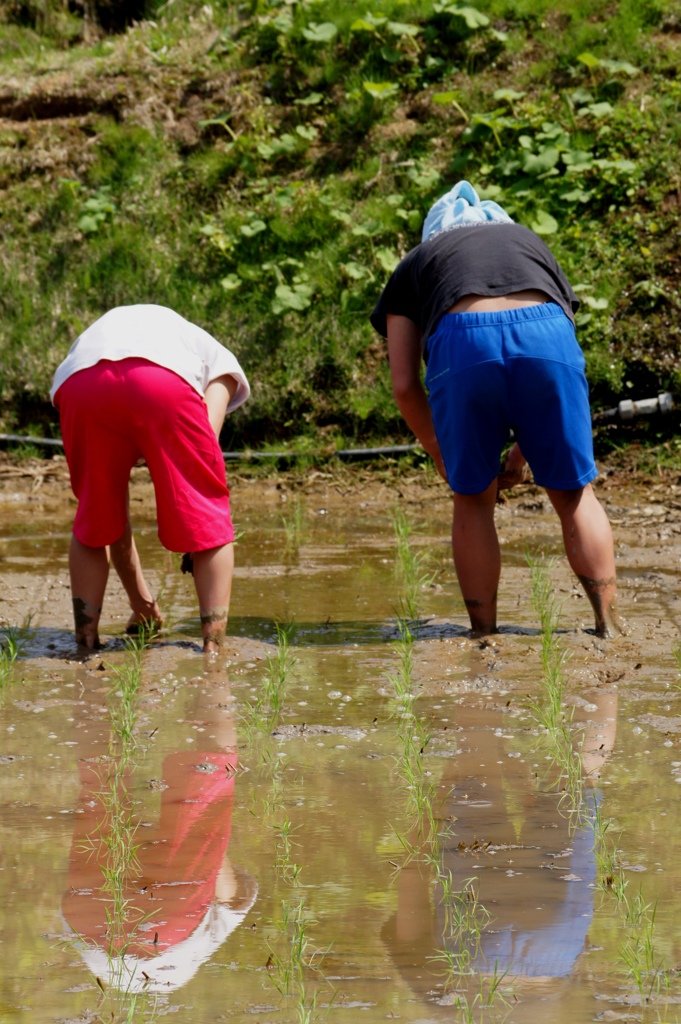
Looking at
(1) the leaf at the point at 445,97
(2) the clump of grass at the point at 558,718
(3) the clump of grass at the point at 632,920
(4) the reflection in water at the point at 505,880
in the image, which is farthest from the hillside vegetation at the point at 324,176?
(3) the clump of grass at the point at 632,920

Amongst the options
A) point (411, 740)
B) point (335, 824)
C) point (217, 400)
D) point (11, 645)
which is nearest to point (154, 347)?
point (217, 400)

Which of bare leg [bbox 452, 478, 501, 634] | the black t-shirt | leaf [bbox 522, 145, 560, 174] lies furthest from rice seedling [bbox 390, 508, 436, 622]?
leaf [bbox 522, 145, 560, 174]

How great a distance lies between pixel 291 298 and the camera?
8.38m

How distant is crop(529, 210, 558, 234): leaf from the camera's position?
8.05 metres

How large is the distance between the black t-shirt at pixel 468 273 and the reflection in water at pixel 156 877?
172 centimetres

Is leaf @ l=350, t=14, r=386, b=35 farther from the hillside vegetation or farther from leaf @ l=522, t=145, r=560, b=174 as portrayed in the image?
leaf @ l=522, t=145, r=560, b=174

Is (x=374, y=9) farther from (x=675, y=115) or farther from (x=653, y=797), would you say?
(x=653, y=797)

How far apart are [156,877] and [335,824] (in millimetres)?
440

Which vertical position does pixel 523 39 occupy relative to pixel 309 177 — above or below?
above

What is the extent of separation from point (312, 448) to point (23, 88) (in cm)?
487

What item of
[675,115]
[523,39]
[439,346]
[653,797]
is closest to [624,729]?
[653,797]

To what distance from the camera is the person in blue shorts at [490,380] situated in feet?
13.3

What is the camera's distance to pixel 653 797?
2.84 metres

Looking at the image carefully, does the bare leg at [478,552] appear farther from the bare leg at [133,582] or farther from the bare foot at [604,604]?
the bare leg at [133,582]
